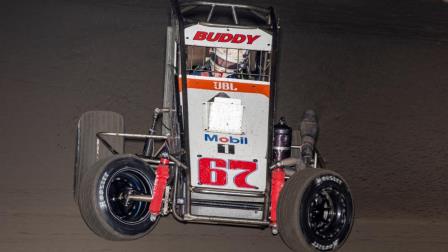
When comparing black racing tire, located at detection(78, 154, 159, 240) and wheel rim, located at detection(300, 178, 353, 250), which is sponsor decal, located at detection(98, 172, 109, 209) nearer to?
black racing tire, located at detection(78, 154, 159, 240)

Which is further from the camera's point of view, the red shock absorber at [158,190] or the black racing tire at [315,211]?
the red shock absorber at [158,190]

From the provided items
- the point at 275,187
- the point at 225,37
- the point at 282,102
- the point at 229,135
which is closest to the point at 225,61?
the point at 225,37

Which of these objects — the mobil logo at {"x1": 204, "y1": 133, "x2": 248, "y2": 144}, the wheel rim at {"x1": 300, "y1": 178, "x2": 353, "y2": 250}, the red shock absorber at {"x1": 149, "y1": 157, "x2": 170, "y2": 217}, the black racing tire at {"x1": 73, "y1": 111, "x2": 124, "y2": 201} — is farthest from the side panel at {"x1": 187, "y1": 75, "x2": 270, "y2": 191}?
the black racing tire at {"x1": 73, "y1": 111, "x2": 124, "y2": 201}

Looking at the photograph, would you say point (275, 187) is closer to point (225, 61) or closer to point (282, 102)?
point (225, 61)

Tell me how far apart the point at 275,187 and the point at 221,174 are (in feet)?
1.38

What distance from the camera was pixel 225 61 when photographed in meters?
6.80

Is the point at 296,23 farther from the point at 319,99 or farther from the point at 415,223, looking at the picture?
the point at 415,223

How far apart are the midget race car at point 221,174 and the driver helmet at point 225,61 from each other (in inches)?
0.8

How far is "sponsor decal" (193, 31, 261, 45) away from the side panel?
298 mm

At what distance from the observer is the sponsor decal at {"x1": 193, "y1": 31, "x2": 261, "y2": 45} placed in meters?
6.56

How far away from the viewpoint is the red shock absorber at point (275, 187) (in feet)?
21.0

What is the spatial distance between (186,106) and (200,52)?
0.69 meters

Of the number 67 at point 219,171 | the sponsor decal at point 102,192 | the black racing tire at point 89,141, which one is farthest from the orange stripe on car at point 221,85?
the black racing tire at point 89,141

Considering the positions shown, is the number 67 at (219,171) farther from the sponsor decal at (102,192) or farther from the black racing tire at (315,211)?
the sponsor decal at (102,192)
